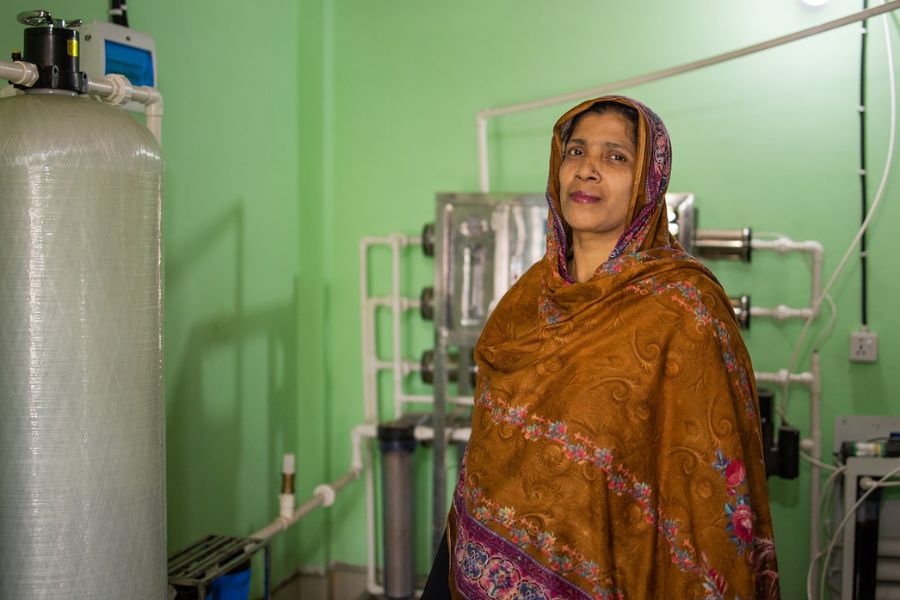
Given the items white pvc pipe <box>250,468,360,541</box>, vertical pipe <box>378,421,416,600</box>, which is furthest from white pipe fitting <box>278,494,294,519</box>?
vertical pipe <box>378,421,416,600</box>

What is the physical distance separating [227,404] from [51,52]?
4.63 ft

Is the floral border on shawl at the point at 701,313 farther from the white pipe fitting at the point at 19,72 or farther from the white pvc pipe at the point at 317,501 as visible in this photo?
the white pvc pipe at the point at 317,501

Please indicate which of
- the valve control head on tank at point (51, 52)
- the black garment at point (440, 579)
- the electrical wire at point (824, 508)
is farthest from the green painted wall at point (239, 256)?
the electrical wire at point (824, 508)

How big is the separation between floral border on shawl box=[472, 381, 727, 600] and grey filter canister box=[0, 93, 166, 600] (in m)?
0.60

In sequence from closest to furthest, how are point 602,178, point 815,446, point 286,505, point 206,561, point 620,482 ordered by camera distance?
point 620,482 < point 602,178 < point 206,561 < point 286,505 < point 815,446

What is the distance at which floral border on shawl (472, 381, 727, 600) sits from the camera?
1351 mm

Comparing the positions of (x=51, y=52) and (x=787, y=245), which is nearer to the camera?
(x=51, y=52)

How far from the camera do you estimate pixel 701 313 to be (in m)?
1.44

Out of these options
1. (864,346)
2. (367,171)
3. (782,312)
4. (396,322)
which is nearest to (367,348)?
(396,322)

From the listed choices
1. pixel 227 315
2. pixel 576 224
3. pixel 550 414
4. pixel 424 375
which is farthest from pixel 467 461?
pixel 424 375

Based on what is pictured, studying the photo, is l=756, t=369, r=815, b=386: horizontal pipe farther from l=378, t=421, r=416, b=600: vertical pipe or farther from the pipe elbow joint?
the pipe elbow joint

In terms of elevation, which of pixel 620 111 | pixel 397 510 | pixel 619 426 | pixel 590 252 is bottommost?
pixel 397 510

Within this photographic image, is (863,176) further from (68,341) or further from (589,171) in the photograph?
(68,341)

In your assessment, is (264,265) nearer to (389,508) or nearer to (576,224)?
(389,508)
